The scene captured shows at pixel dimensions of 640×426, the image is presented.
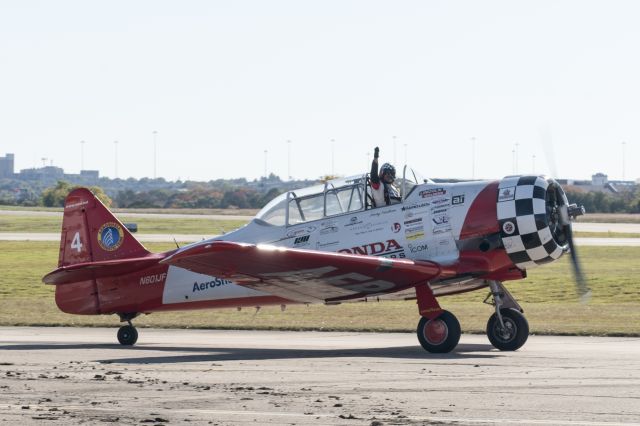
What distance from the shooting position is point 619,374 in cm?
1359

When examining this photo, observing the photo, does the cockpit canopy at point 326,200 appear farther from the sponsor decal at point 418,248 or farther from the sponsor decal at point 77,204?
the sponsor decal at point 77,204

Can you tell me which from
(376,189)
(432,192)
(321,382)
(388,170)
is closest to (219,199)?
(376,189)

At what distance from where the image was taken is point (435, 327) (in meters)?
16.8

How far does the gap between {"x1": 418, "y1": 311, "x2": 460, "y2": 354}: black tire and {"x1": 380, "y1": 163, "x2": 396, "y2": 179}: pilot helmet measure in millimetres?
2281

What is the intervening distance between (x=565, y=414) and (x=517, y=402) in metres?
0.86

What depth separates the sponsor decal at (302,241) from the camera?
59.2 ft

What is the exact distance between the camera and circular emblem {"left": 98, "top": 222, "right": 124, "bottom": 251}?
1961 cm

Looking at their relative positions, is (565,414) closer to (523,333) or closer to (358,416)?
(358,416)

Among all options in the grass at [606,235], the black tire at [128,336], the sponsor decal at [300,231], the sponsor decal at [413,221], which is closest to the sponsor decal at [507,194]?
the sponsor decal at [413,221]

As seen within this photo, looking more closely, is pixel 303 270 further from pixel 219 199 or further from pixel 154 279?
pixel 219 199

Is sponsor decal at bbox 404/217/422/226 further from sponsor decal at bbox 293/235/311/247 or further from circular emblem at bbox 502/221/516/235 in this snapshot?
sponsor decal at bbox 293/235/311/247

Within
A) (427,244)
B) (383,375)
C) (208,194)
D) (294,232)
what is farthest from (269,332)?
(208,194)

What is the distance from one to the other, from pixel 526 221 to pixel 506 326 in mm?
1718

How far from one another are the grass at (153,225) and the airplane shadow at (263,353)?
150 ft
